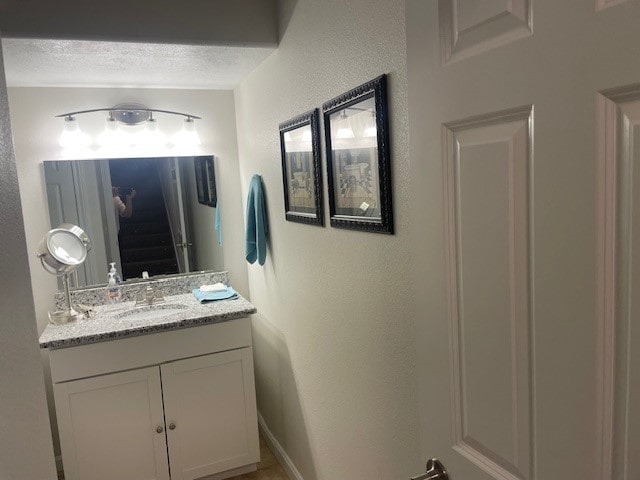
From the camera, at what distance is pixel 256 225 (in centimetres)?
269

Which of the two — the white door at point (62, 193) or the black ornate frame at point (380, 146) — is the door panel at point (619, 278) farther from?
the white door at point (62, 193)

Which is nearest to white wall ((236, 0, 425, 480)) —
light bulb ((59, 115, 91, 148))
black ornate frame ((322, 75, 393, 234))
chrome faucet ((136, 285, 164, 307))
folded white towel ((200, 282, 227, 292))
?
black ornate frame ((322, 75, 393, 234))

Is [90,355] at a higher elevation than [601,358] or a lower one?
lower

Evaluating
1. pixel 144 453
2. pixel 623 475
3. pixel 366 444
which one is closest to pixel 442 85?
pixel 623 475

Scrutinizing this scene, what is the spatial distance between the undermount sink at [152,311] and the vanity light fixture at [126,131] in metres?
0.97

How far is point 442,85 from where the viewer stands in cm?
89

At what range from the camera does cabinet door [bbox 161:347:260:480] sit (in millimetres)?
2514

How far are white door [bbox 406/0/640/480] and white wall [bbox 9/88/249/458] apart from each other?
90.6 inches

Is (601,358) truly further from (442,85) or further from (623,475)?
(442,85)

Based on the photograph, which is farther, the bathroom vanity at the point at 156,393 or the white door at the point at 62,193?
the white door at the point at 62,193

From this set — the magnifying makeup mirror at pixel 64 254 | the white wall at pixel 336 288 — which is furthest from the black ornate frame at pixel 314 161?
the magnifying makeup mirror at pixel 64 254

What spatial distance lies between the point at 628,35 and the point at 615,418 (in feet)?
1.56

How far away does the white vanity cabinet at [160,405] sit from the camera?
7.66ft

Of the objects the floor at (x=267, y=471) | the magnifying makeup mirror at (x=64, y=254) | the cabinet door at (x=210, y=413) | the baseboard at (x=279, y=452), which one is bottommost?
the floor at (x=267, y=471)
